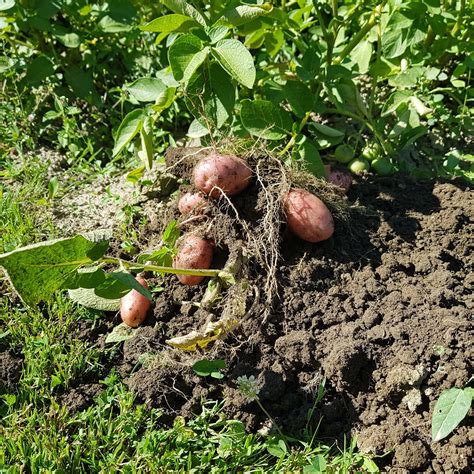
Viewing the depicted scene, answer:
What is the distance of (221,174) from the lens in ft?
7.82

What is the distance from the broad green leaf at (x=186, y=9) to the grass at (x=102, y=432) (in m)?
1.06

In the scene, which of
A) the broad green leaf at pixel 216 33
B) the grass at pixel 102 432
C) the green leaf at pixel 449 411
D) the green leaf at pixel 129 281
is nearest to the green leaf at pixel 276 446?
the grass at pixel 102 432

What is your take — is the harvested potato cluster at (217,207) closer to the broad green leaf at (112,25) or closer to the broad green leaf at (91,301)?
the broad green leaf at (91,301)

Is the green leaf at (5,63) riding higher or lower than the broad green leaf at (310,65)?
lower

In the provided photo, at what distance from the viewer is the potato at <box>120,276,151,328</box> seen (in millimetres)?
2357

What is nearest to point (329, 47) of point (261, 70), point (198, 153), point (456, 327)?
point (261, 70)

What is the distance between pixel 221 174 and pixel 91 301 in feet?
1.93

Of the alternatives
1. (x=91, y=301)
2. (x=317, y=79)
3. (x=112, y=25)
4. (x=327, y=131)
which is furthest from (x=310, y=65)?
(x=91, y=301)

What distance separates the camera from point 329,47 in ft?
8.92

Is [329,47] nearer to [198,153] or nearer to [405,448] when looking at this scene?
[198,153]

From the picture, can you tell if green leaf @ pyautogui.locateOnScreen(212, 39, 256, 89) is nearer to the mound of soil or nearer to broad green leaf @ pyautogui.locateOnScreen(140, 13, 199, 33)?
broad green leaf @ pyautogui.locateOnScreen(140, 13, 199, 33)

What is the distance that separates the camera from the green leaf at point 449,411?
1.93m

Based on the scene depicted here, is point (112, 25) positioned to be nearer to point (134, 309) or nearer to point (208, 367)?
point (134, 309)

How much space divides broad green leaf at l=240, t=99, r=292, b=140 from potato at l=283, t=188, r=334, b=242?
278mm
